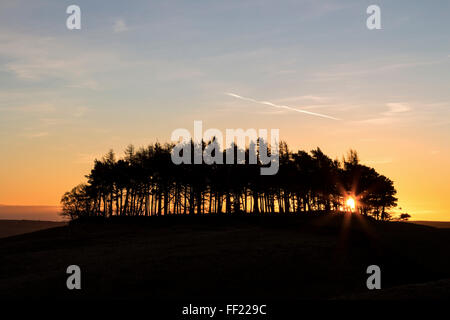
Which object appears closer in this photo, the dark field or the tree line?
the dark field

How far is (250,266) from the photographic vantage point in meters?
37.8

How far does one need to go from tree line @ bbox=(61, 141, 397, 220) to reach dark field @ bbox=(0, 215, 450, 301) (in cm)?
4135

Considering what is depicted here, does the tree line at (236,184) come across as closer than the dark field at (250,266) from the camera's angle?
No

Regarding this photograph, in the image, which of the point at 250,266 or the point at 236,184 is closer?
the point at 250,266

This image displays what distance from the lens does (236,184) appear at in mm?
102375

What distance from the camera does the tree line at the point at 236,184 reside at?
336ft

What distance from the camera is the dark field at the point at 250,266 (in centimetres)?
3153

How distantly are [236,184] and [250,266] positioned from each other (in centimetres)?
6470

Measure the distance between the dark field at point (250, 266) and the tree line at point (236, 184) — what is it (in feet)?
136

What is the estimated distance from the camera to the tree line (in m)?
102

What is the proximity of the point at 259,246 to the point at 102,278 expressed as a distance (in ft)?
52.8
